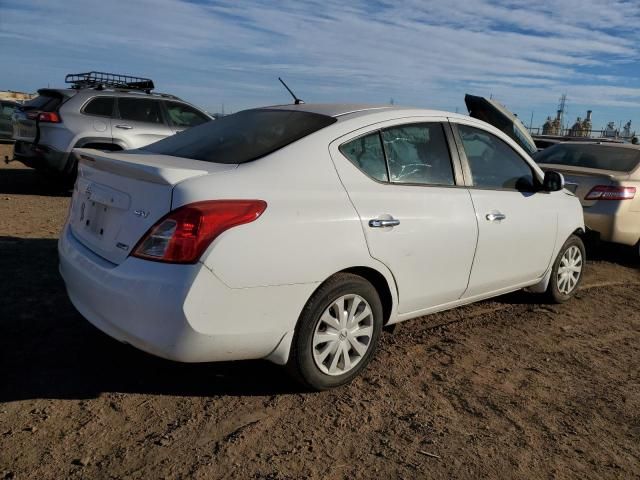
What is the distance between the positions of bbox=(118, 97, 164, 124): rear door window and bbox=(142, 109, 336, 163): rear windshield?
20.3ft

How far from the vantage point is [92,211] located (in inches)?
128

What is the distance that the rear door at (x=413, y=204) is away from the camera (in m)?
3.30

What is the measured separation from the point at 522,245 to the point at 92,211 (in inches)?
117

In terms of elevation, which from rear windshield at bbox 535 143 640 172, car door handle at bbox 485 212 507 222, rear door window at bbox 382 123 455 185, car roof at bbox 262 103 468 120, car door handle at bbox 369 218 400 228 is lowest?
car door handle at bbox 485 212 507 222

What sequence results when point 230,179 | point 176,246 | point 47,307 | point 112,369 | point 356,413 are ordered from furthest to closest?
point 47,307 → point 112,369 → point 356,413 → point 230,179 → point 176,246

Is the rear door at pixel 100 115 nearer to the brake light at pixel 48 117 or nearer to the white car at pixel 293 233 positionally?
the brake light at pixel 48 117

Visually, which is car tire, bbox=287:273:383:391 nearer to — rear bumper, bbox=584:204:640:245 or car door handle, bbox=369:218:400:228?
car door handle, bbox=369:218:400:228

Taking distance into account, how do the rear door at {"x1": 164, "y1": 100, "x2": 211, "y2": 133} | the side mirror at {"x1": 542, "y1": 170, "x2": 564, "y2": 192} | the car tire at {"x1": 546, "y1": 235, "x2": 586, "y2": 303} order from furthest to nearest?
1. the rear door at {"x1": 164, "y1": 100, "x2": 211, "y2": 133}
2. the car tire at {"x1": 546, "y1": 235, "x2": 586, "y2": 303}
3. the side mirror at {"x1": 542, "y1": 170, "x2": 564, "y2": 192}

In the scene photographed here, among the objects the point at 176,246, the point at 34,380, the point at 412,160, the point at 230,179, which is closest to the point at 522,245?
the point at 412,160

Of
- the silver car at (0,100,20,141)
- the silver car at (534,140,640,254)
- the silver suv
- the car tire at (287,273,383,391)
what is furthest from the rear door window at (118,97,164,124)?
the silver car at (0,100,20,141)

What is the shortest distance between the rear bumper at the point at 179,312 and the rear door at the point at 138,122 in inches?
274

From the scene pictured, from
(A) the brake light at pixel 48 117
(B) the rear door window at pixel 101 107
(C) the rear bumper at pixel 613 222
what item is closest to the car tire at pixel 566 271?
(C) the rear bumper at pixel 613 222

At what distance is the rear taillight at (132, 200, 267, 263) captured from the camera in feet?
8.68

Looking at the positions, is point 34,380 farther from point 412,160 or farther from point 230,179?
point 412,160
